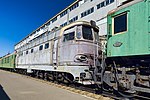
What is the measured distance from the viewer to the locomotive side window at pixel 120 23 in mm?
8367

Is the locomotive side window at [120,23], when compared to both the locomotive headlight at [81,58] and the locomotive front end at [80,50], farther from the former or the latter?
the locomotive headlight at [81,58]

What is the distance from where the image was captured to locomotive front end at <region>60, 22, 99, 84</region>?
1130cm

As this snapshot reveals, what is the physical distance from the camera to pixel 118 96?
9.14 metres

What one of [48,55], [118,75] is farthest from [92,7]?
[118,75]

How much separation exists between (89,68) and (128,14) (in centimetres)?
399

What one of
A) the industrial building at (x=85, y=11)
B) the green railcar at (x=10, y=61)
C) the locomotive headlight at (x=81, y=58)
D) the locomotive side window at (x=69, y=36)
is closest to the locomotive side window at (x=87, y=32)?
the locomotive side window at (x=69, y=36)

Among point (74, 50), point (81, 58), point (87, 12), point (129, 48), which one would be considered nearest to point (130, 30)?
point (129, 48)

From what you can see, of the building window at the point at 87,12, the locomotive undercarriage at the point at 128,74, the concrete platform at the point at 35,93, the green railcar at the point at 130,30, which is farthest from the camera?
the building window at the point at 87,12

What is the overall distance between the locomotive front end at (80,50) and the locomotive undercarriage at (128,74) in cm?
174

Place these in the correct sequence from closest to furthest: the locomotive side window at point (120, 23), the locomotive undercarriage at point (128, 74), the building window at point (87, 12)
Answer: the locomotive undercarriage at point (128, 74)
the locomotive side window at point (120, 23)
the building window at point (87, 12)

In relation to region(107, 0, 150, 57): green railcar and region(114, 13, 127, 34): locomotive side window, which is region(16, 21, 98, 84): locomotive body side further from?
region(114, 13, 127, 34): locomotive side window

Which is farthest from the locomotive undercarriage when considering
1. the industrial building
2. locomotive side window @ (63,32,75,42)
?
the industrial building

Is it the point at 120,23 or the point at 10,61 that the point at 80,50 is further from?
the point at 10,61

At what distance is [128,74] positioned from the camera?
8.15m
